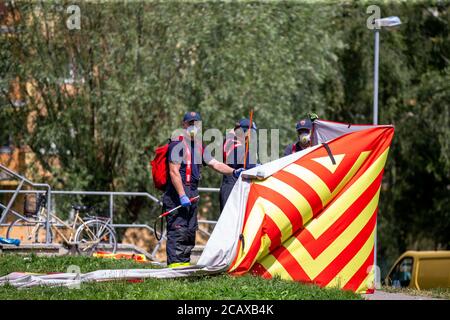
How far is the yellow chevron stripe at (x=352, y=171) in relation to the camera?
11801 mm

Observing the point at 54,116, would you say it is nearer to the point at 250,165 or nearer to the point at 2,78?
the point at 2,78

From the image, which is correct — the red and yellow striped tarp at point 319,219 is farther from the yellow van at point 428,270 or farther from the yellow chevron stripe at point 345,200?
the yellow van at point 428,270

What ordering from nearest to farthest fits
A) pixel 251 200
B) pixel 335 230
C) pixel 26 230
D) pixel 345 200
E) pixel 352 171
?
pixel 251 200, pixel 335 230, pixel 345 200, pixel 352 171, pixel 26 230

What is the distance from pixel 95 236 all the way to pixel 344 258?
29.2 feet

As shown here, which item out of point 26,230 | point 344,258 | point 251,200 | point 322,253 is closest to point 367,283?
point 344,258

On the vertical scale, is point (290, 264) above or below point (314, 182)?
below

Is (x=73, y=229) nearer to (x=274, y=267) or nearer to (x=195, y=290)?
(x=274, y=267)

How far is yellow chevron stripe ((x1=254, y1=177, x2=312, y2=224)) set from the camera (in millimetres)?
11500

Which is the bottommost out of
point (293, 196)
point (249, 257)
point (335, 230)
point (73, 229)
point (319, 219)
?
point (73, 229)

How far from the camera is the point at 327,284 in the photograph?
1156 cm

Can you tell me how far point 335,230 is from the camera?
1167 centimetres

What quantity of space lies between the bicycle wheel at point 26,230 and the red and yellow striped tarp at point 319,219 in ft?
30.2

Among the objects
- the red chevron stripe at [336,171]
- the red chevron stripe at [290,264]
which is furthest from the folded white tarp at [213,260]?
the red chevron stripe at [290,264]

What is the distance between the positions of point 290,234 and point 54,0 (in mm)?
15096
